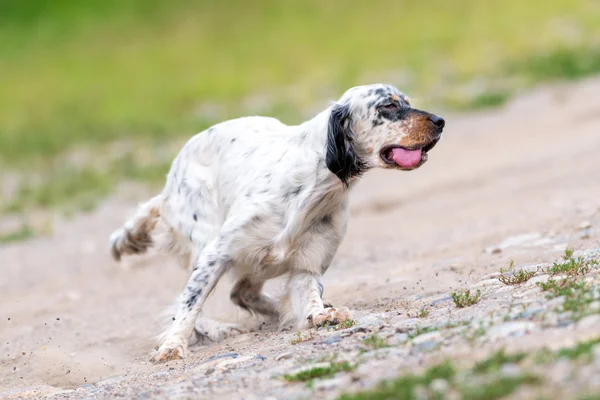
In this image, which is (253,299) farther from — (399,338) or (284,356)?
(399,338)

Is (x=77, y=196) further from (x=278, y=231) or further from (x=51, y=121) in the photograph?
(x=278, y=231)

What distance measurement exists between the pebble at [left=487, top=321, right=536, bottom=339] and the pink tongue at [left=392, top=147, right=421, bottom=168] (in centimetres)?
154

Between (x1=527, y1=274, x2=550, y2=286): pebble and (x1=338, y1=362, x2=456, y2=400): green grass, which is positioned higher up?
(x1=527, y1=274, x2=550, y2=286): pebble

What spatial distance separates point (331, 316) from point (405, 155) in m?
1.10

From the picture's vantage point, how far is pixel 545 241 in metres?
8.24

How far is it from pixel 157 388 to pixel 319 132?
6.68 feet

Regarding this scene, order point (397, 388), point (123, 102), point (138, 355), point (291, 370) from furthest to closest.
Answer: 1. point (123, 102)
2. point (138, 355)
3. point (291, 370)
4. point (397, 388)

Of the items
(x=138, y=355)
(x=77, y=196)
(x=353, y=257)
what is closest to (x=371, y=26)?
(x=77, y=196)

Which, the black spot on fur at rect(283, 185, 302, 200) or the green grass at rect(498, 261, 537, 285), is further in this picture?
the black spot on fur at rect(283, 185, 302, 200)

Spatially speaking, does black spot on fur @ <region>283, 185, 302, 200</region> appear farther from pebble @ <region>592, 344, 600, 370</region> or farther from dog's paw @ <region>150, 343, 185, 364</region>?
pebble @ <region>592, 344, 600, 370</region>

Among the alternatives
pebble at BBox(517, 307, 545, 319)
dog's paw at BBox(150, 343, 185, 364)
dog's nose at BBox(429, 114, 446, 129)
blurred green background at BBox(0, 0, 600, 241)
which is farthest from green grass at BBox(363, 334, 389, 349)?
blurred green background at BBox(0, 0, 600, 241)

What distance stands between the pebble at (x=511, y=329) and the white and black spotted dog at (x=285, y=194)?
59.8 inches

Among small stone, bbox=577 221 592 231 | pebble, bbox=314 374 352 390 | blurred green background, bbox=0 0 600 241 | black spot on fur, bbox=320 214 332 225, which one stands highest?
blurred green background, bbox=0 0 600 241

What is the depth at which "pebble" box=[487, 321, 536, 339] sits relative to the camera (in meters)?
4.89
